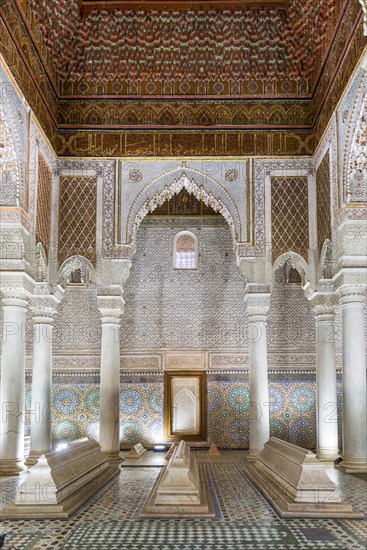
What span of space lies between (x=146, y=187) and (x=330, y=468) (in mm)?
5298

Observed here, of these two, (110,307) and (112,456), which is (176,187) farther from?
(112,456)

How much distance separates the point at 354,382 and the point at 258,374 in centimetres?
217

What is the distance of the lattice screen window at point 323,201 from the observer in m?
10.5

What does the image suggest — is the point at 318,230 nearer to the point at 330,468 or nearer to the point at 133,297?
the point at 330,468

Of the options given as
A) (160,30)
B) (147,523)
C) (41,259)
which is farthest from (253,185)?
(147,523)

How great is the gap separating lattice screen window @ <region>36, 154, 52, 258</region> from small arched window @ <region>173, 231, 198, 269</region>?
4.20 metres

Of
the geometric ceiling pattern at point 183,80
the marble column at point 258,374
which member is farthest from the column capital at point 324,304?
Result: the geometric ceiling pattern at point 183,80

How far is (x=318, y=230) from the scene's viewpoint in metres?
11.3

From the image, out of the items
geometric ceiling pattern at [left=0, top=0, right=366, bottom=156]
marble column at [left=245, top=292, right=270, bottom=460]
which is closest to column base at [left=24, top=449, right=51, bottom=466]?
marble column at [left=245, top=292, right=270, bottom=460]

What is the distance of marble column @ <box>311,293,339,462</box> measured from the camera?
37.2 feet

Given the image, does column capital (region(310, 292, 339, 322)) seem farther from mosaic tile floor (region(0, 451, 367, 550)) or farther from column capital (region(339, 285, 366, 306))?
mosaic tile floor (region(0, 451, 367, 550))

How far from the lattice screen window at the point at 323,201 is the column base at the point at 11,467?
5.56 m

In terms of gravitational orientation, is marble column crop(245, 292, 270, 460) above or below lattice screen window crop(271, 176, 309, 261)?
below

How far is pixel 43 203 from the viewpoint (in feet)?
36.1
